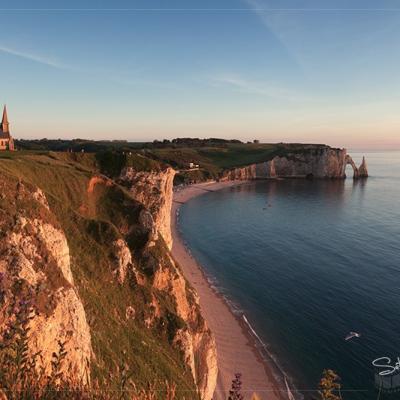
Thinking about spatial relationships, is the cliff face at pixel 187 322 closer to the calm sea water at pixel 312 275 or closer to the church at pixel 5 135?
the calm sea water at pixel 312 275

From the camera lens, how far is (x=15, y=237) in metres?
20.4

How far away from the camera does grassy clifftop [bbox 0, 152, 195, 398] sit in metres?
24.9

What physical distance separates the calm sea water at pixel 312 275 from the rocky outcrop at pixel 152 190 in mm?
16836

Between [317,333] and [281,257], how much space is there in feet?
104

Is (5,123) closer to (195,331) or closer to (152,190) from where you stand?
(152,190)

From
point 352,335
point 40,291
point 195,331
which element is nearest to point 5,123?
point 195,331

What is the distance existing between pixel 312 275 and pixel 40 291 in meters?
60.1

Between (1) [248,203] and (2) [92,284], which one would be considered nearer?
(2) [92,284]

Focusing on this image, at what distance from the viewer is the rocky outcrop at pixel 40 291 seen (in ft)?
54.3

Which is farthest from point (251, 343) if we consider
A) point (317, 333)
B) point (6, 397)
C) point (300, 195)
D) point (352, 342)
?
point (300, 195)

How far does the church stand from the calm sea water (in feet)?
162

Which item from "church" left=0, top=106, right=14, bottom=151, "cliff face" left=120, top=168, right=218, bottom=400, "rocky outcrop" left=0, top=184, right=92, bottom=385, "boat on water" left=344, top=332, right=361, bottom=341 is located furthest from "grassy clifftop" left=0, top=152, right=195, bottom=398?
"church" left=0, top=106, right=14, bottom=151

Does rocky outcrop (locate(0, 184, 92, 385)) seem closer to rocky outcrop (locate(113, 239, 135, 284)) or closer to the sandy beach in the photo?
rocky outcrop (locate(113, 239, 135, 284))

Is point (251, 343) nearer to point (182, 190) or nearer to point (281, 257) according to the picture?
point (281, 257)
